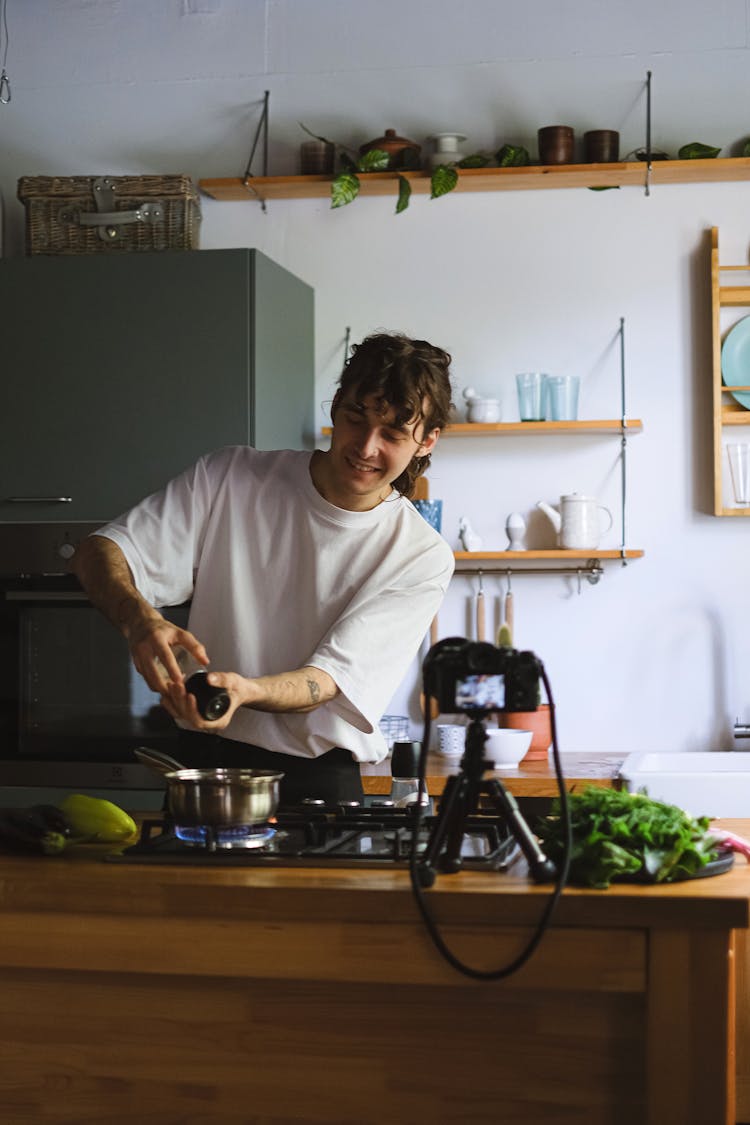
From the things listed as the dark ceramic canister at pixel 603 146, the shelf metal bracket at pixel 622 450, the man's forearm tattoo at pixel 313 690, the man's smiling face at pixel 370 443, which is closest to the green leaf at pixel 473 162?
the dark ceramic canister at pixel 603 146

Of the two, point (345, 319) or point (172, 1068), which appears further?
point (345, 319)

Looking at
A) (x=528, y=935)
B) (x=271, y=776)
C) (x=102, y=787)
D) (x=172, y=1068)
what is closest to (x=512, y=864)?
(x=528, y=935)

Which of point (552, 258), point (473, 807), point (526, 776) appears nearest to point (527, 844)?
point (473, 807)

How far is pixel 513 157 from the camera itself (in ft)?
12.0

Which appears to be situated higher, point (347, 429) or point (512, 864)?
point (347, 429)

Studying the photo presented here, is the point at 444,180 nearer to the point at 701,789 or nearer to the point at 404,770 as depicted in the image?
the point at 701,789

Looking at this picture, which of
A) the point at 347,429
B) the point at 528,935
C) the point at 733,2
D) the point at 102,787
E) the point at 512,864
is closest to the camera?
the point at 528,935

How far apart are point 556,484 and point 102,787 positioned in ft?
4.99

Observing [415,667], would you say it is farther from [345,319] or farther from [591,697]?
[345,319]

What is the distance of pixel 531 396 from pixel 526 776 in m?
1.10

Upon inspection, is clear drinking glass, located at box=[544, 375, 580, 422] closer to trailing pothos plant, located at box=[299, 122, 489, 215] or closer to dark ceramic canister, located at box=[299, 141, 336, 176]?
trailing pothos plant, located at box=[299, 122, 489, 215]

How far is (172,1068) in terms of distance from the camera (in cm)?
156

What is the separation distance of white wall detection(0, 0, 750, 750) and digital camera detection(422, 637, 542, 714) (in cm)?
229

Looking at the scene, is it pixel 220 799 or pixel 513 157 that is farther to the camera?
pixel 513 157
